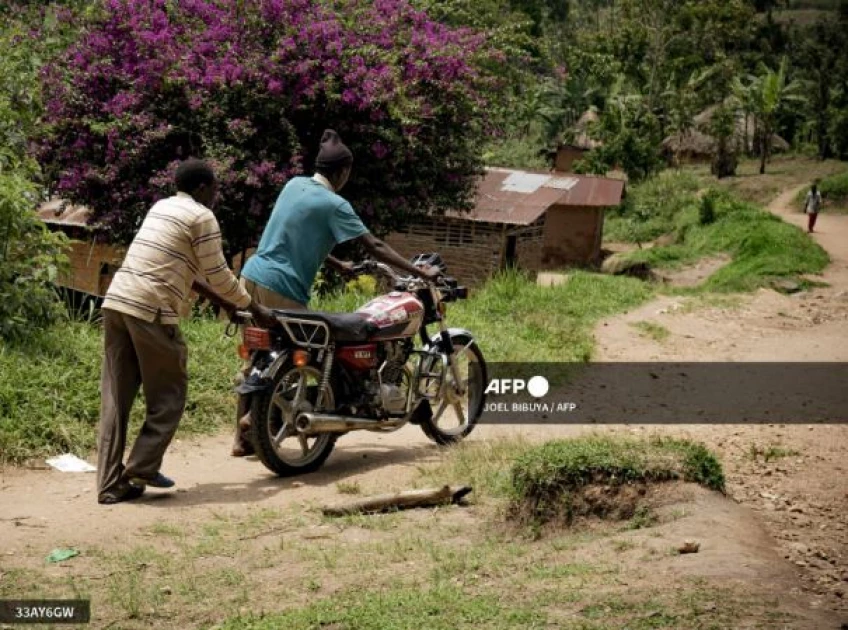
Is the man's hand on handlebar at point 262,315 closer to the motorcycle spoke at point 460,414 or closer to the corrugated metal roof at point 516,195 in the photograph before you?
the motorcycle spoke at point 460,414

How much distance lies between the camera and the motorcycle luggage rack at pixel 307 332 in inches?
268

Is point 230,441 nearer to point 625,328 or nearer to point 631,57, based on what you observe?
point 625,328

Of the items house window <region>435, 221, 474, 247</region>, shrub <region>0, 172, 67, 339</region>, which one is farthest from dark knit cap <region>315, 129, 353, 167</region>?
house window <region>435, 221, 474, 247</region>

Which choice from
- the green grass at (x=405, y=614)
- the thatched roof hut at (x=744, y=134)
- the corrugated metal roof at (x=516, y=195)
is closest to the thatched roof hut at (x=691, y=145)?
the thatched roof hut at (x=744, y=134)

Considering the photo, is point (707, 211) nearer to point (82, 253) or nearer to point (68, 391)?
point (82, 253)

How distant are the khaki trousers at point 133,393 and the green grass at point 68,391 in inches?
43.0

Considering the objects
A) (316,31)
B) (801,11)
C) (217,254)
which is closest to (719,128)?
(316,31)

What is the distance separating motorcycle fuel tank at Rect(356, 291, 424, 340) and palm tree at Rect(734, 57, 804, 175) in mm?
33306

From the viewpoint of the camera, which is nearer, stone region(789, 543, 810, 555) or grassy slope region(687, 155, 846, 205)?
stone region(789, 543, 810, 555)

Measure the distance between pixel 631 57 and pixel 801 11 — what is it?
41.4 m

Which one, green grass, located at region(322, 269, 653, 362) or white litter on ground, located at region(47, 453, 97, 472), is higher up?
green grass, located at region(322, 269, 653, 362)

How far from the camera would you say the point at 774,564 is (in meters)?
4.74

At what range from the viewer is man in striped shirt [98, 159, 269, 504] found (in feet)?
A: 20.6

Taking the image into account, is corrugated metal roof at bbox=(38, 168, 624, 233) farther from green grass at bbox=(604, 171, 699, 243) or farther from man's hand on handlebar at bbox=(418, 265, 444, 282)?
man's hand on handlebar at bbox=(418, 265, 444, 282)
